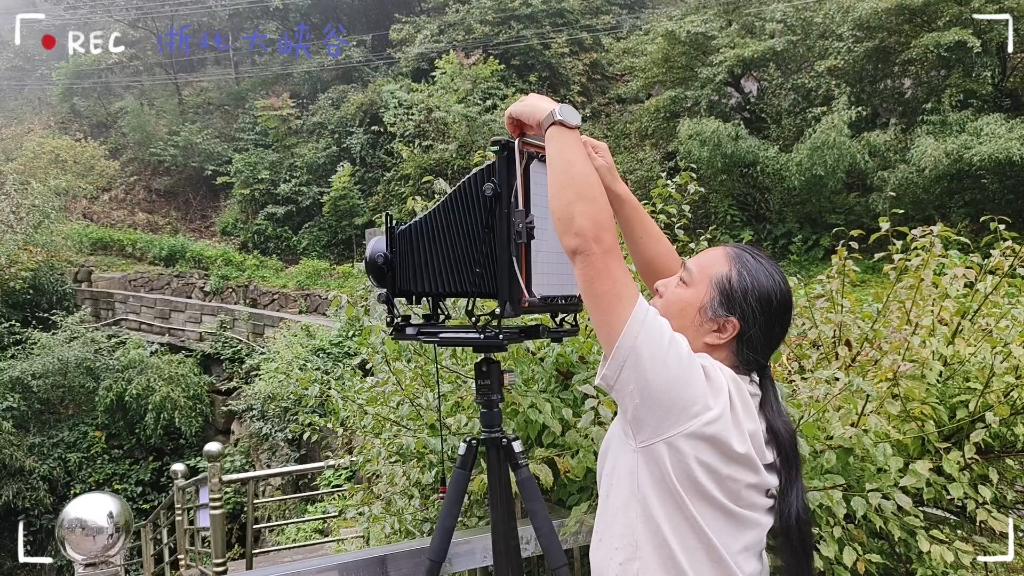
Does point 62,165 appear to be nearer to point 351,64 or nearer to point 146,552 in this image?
point 351,64

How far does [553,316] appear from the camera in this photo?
3.28ft

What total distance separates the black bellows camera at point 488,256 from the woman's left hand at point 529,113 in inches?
0.8

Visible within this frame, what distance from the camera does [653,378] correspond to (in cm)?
58

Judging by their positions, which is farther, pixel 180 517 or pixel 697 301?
pixel 180 517

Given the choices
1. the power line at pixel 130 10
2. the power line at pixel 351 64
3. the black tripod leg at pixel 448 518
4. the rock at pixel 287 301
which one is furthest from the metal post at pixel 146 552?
the power line at pixel 130 10

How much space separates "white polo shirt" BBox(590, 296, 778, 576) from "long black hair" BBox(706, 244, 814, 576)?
0.15 ft

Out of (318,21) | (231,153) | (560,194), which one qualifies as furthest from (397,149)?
(560,194)

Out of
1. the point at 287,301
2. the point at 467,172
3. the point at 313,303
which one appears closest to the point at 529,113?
the point at 467,172

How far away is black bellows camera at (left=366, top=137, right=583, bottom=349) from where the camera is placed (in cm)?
84

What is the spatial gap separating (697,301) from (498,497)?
1.46 feet

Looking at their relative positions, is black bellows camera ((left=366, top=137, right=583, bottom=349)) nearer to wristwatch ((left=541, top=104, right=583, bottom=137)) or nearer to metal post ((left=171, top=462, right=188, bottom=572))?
wristwatch ((left=541, top=104, right=583, bottom=137))

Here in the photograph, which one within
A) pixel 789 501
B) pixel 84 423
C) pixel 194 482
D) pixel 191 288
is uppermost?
pixel 191 288

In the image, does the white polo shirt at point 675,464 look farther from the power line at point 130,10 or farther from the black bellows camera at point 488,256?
the power line at point 130,10

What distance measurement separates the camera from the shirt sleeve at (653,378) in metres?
0.58
